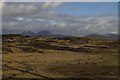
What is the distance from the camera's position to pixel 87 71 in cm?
2769

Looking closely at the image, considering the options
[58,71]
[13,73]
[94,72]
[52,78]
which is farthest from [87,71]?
[13,73]

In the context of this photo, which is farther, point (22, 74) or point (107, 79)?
point (22, 74)

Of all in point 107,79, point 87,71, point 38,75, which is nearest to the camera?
point 107,79

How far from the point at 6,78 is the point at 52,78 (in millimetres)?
3600

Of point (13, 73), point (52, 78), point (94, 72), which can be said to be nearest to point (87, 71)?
point (94, 72)

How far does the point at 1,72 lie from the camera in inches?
1091

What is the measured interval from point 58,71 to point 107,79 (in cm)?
585

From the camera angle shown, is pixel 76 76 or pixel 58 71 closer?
pixel 76 76

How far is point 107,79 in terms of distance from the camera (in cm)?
2362

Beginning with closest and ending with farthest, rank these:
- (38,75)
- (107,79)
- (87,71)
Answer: (107,79) < (38,75) < (87,71)

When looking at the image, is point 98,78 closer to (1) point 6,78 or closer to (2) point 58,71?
(2) point 58,71

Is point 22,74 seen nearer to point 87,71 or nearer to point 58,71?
point 58,71

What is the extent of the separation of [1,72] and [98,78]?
9016mm

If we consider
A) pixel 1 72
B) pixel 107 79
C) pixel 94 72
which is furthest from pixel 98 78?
pixel 1 72
